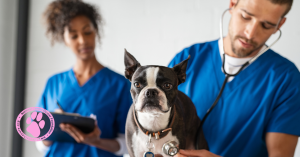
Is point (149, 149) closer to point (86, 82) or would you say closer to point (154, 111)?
point (154, 111)

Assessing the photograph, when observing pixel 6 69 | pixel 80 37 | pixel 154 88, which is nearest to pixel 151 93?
pixel 154 88

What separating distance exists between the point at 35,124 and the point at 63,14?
36.2 inches

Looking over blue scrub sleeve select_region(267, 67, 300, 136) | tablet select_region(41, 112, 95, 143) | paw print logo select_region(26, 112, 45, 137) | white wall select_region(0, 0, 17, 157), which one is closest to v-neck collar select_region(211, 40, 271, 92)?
blue scrub sleeve select_region(267, 67, 300, 136)

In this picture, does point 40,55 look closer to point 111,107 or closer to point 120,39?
point 120,39

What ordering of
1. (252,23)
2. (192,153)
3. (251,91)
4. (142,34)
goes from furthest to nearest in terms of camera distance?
(142,34) → (251,91) → (252,23) → (192,153)

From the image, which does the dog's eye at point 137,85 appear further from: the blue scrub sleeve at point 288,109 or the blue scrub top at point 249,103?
the blue scrub sleeve at point 288,109

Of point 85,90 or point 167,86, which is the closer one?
point 167,86

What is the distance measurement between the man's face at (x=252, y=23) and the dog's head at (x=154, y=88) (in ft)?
1.44

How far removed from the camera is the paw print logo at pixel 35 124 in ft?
2.41

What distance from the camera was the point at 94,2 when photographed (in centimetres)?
172

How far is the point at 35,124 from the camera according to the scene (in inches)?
29.0

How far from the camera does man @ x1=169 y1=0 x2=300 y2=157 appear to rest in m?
0.95

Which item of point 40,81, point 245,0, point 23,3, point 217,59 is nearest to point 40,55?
point 40,81

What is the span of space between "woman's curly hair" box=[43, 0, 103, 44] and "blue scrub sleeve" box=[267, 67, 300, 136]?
1176 mm
